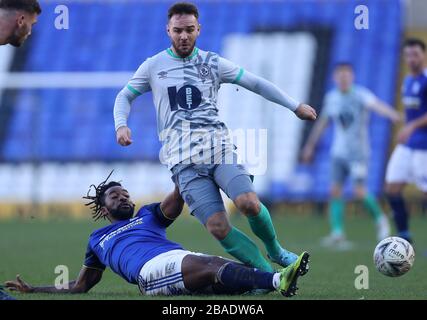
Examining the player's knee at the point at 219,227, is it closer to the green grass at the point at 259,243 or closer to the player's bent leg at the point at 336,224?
the green grass at the point at 259,243

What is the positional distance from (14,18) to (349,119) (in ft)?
28.3

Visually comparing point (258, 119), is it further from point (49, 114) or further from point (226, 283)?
point (226, 283)

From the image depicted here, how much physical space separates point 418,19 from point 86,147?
7.54 m

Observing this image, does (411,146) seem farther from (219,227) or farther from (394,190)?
(219,227)

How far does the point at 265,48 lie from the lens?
22.2 metres

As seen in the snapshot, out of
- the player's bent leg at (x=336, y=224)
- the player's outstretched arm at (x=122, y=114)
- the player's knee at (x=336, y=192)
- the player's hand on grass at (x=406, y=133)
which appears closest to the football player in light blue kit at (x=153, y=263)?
the player's outstretched arm at (x=122, y=114)

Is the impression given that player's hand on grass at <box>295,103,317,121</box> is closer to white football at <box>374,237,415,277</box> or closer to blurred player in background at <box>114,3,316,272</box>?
blurred player in background at <box>114,3,316,272</box>

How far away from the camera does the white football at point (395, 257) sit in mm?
7910

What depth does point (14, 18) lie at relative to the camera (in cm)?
694

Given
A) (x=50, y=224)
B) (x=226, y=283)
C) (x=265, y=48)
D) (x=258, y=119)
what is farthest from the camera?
(x=265, y=48)

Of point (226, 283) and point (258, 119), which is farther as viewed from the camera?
point (258, 119)

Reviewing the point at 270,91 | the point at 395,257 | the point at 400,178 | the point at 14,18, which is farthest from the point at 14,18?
the point at 400,178

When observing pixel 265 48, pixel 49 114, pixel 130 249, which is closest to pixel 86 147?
pixel 49 114

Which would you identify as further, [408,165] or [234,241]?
[408,165]
